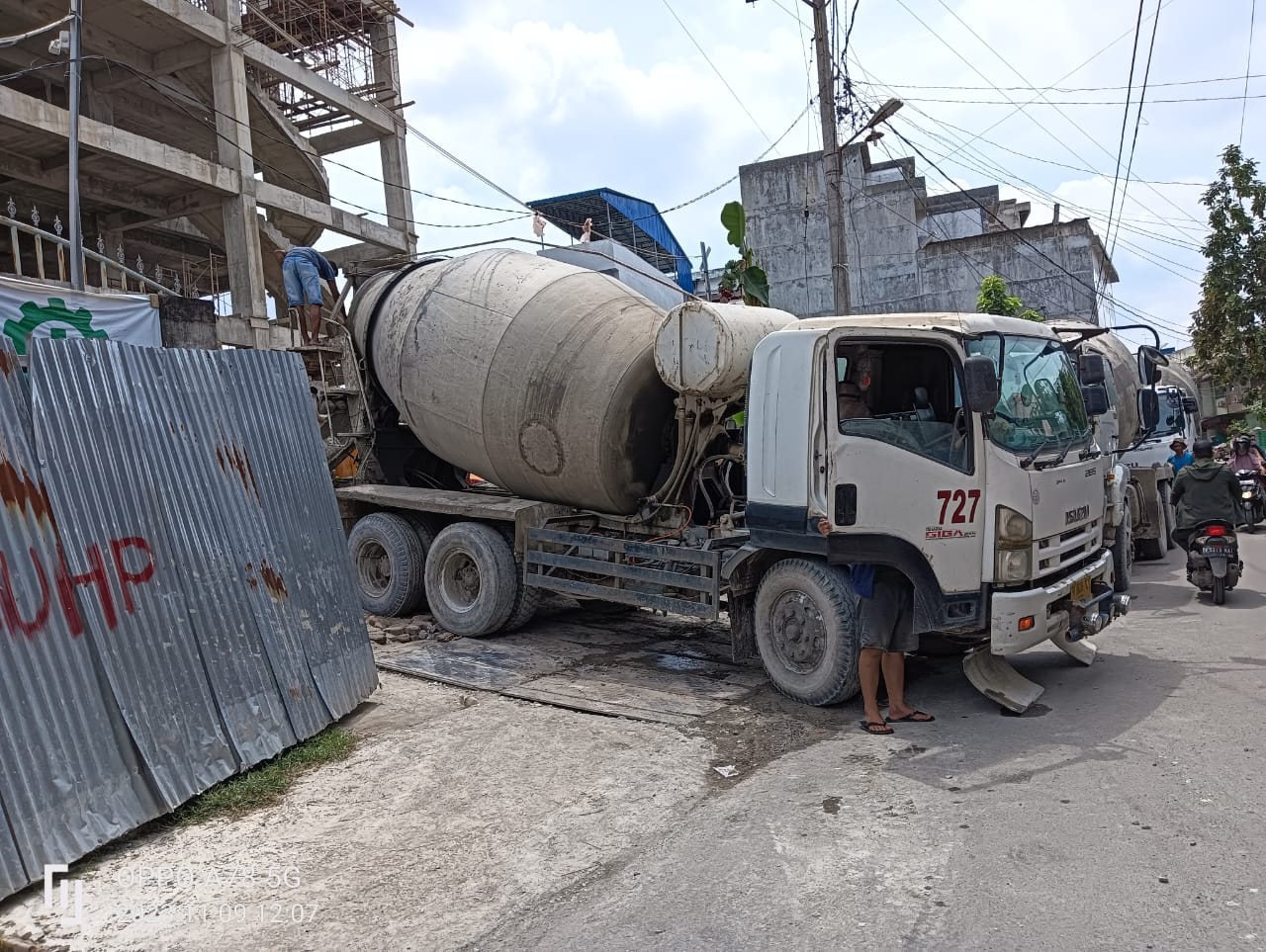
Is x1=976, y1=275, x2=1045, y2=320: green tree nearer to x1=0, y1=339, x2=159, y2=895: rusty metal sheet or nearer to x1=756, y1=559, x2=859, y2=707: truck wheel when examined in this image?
x1=756, y1=559, x2=859, y2=707: truck wheel

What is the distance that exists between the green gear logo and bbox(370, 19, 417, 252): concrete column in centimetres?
1392

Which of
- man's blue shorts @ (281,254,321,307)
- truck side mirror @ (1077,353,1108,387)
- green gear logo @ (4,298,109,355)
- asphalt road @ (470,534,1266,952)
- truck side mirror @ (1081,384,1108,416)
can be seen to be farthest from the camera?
green gear logo @ (4,298,109,355)

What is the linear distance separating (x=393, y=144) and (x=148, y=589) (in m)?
22.7

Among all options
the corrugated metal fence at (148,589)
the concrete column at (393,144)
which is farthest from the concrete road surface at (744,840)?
the concrete column at (393,144)

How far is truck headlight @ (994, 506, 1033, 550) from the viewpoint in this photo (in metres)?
5.47

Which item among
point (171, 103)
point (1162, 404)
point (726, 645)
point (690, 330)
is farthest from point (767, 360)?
point (171, 103)

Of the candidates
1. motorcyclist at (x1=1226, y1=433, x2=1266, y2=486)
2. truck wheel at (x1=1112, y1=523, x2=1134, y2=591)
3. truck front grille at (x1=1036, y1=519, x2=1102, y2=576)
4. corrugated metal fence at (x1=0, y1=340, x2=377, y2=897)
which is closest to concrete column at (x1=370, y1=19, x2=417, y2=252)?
motorcyclist at (x1=1226, y1=433, x2=1266, y2=486)

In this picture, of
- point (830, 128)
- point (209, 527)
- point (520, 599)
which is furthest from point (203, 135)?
point (209, 527)

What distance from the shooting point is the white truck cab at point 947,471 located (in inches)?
217

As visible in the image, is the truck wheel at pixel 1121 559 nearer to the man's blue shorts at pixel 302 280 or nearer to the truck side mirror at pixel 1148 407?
the truck side mirror at pixel 1148 407

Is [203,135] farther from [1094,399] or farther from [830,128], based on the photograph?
[1094,399]

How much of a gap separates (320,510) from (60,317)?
19.4ft

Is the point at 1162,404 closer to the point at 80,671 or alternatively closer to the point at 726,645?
the point at 726,645

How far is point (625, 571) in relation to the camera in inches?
291
